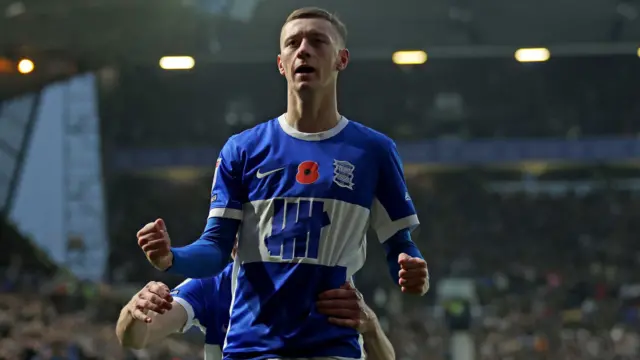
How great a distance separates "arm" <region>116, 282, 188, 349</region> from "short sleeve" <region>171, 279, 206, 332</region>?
3cm

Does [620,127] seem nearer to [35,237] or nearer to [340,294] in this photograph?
[35,237]

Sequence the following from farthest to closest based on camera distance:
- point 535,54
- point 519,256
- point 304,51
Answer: point 519,256 < point 535,54 < point 304,51

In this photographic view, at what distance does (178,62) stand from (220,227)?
9479 millimetres

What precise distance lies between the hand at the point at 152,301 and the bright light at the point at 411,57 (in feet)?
30.9

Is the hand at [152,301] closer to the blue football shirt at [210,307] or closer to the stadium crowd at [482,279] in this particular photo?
the blue football shirt at [210,307]

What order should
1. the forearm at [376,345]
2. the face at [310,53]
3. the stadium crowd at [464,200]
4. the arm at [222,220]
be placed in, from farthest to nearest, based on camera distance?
the stadium crowd at [464,200], the forearm at [376,345], the face at [310,53], the arm at [222,220]

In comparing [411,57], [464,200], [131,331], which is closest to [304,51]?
[131,331]

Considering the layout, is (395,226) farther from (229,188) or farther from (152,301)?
(152,301)

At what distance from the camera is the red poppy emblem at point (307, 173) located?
8.02 ft

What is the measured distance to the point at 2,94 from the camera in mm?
12547

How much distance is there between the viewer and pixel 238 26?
37.9ft

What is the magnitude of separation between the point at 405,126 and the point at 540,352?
11.1ft

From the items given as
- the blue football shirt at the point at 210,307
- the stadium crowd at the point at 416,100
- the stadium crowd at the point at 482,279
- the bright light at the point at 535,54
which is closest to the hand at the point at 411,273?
the blue football shirt at the point at 210,307

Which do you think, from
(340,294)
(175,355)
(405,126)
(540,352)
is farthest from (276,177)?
(405,126)
